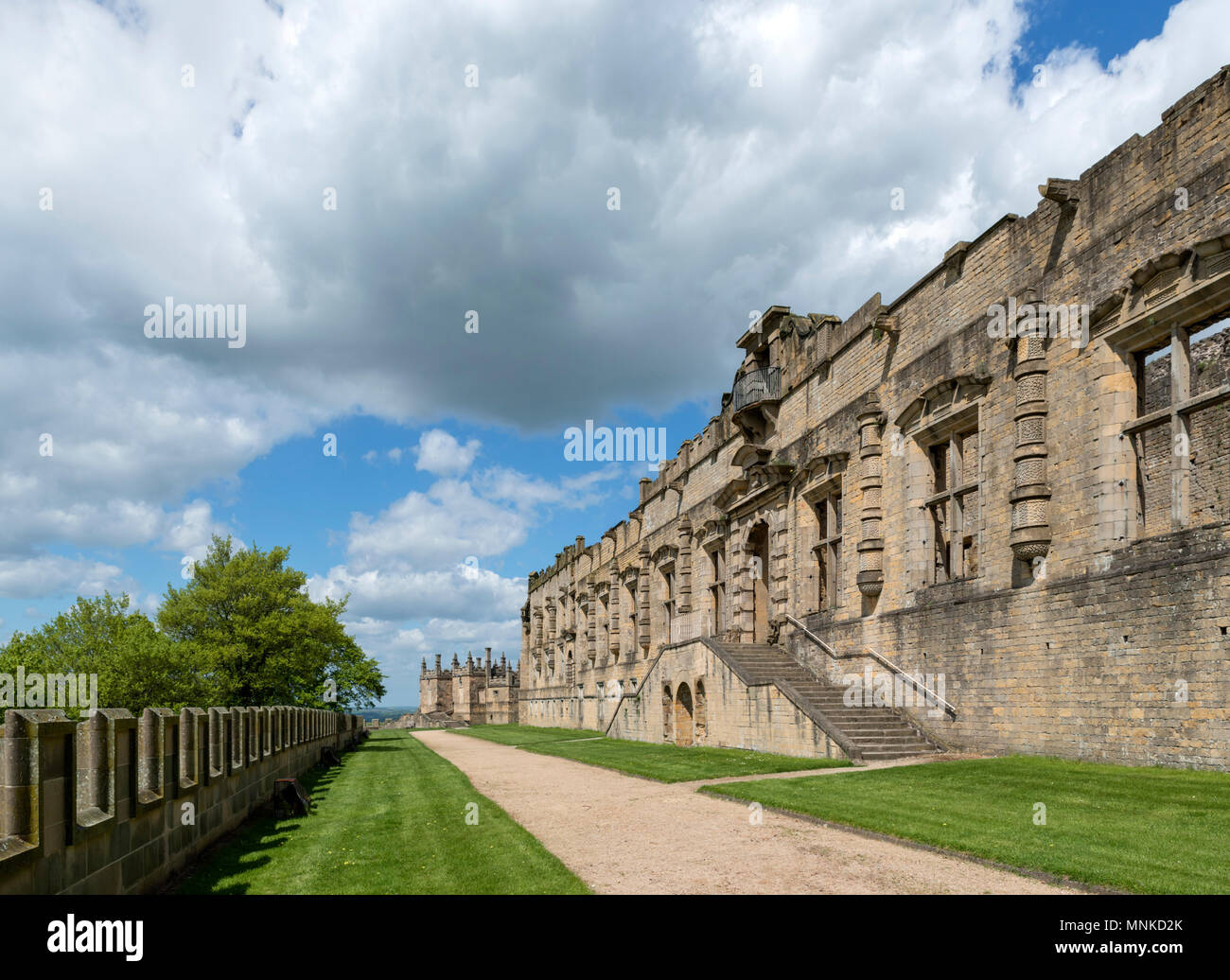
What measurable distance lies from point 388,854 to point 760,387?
2264cm

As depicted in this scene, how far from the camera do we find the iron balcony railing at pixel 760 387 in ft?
95.9

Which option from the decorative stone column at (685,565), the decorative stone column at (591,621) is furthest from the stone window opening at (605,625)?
the decorative stone column at (685,565)

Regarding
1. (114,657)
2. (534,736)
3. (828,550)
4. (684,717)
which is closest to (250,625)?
(114,657)

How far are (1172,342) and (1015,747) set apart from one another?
289 inches

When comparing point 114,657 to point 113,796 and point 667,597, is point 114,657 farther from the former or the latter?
point 113,796

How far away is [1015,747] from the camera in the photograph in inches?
641

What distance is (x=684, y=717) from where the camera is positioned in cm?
2748

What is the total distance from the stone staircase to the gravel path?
4.80 metres

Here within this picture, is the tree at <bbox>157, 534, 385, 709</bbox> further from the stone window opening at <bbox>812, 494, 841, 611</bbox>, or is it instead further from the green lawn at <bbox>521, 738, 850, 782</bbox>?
the stone window opening at <bbox>812, 494, 841, 611</bbox>

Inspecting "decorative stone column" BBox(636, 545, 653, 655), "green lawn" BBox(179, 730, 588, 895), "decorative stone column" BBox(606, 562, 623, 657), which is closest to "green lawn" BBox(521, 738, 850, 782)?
"green lawn" BBox(179, 730, 588, 895)

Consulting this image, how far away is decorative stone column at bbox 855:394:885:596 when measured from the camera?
21797 mm
